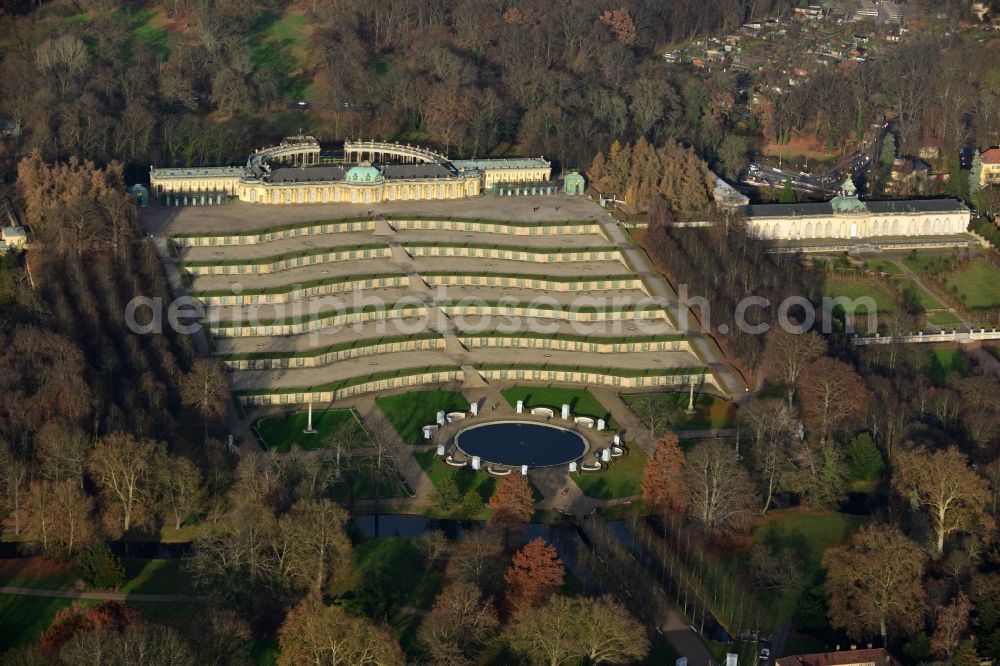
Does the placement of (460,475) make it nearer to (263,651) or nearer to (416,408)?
(416,408)

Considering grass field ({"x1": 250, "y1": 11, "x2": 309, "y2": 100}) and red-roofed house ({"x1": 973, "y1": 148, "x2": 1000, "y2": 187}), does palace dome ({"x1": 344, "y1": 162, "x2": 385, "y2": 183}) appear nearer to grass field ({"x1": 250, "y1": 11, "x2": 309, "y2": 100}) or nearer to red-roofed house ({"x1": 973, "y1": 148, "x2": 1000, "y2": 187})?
grass field ({"x1": 250, "y1": 11, "x2": 309, "y2": 100})

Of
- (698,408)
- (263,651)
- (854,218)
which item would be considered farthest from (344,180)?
(263,651)

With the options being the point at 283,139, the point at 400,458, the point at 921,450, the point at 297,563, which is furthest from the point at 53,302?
the point at 921,450

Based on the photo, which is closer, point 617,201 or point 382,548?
point 382,548

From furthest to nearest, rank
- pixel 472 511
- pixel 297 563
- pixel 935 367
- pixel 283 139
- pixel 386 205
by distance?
pixel 283 139 < pixel 386 205 < pixel 935 367 < pixel 472 511 < pixel 297 563

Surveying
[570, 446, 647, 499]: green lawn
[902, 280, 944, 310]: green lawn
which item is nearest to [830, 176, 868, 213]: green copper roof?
[902, 280, 944, 310]: green lawn

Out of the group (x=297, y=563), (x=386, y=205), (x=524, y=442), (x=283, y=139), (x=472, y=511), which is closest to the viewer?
(x=297, y=563)

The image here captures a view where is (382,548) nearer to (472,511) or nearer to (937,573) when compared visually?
(472,511)
